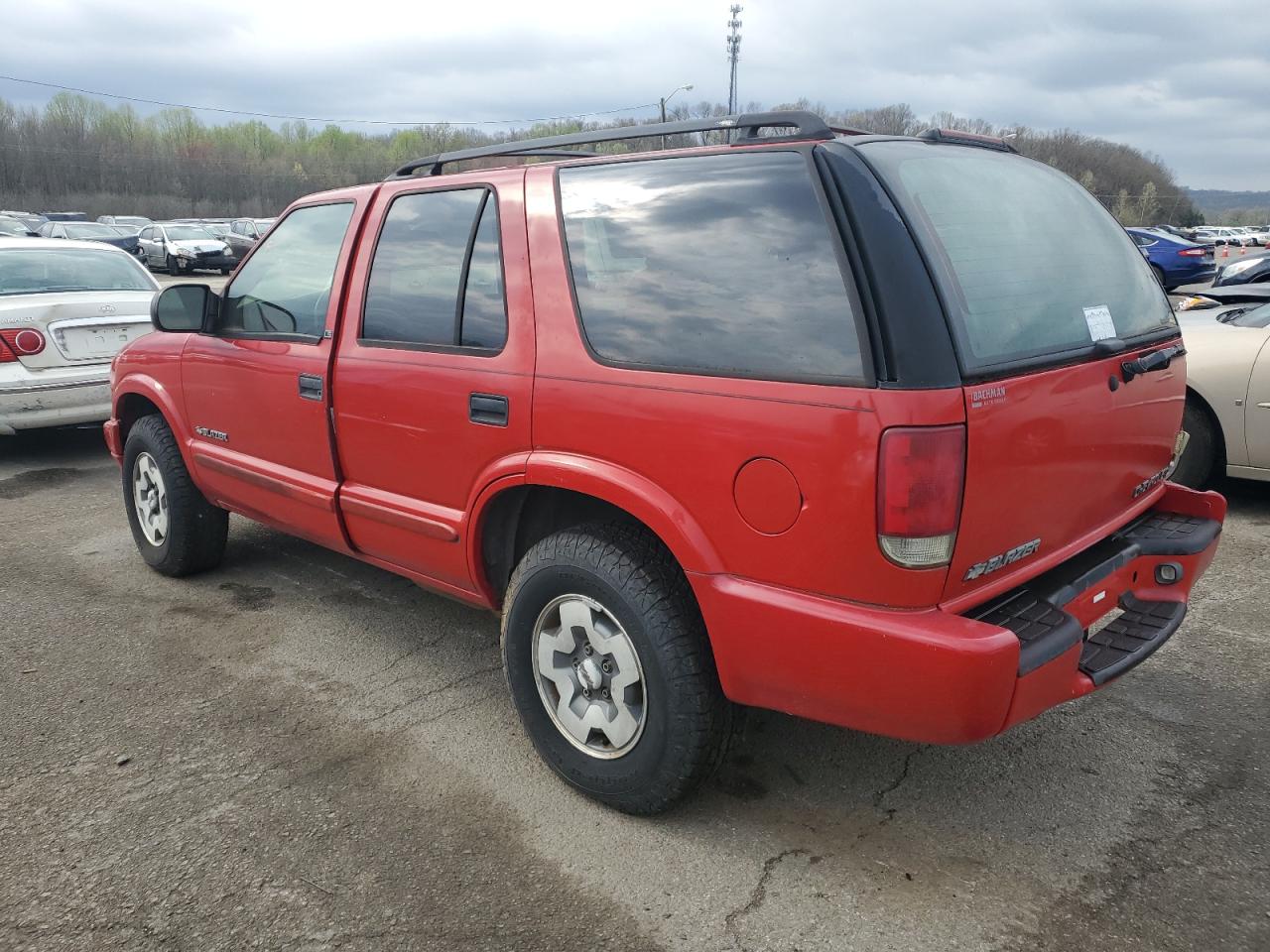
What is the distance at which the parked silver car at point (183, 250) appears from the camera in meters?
28.4

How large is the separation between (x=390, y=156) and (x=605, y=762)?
81.1m

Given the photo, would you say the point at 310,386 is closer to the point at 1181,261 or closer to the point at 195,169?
the point at 1181,261

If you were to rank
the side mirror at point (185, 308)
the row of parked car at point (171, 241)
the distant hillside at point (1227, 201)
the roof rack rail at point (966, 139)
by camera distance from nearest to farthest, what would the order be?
the roof rack rail at point (966, 139), the side mirror at point (185, 308), the row of parked car at point (171, 241), the distant hillside at point (1227, 201)

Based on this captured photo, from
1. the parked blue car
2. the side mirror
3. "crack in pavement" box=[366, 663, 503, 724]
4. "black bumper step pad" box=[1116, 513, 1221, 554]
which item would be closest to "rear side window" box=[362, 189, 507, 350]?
the side mirror

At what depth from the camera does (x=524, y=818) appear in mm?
2801

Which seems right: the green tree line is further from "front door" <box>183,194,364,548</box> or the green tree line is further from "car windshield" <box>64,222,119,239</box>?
"front door" <box>183,194,364,548</box>

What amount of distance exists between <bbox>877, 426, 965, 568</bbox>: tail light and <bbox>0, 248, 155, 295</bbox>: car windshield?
7027 mm

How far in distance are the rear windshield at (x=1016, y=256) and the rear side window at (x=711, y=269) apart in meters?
0.24

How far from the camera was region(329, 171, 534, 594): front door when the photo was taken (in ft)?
9.67

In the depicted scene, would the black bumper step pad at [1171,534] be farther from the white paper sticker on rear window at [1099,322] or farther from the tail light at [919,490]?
the tail light at [919,490]

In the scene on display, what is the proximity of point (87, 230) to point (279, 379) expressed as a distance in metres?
28.7

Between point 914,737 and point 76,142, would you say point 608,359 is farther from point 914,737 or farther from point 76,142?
point 76,142

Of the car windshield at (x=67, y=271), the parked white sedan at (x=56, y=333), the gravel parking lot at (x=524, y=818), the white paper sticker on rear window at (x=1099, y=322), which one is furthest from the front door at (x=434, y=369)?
the car windshield at (x=67, y=271)

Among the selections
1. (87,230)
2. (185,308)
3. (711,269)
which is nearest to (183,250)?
(87,230)
